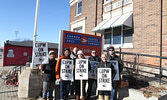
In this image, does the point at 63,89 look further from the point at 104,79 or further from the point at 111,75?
the point at 111,75

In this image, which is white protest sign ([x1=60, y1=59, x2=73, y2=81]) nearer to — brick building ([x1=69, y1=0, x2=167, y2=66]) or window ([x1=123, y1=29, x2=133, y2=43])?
brick building ([x1=69, y1=0, x2=167, y2=66])

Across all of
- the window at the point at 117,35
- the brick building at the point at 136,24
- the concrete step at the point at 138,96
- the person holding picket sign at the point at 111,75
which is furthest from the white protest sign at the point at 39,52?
the window at the point at 117,35

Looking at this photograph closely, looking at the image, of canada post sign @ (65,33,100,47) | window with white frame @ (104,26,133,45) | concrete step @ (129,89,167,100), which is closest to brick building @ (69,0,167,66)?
window with white frame @ (104,26,133,45)

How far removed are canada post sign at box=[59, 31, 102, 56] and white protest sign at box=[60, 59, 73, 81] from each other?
1346 millimetres

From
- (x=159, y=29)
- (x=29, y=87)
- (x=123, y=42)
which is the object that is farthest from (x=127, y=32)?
(x=29, y=87)

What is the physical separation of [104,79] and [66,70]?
122cm

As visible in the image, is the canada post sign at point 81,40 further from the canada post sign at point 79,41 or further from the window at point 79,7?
the window at point 79,7

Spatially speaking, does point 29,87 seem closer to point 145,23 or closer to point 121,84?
point 121,84


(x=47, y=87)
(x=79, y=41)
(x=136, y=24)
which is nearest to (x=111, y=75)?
(x=47, y=87)

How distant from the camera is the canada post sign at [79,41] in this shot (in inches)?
208

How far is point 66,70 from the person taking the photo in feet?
12.7

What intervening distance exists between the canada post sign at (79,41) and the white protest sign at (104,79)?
2.27 metres

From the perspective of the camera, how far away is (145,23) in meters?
7.08

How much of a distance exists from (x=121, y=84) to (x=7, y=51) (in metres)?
22.0
